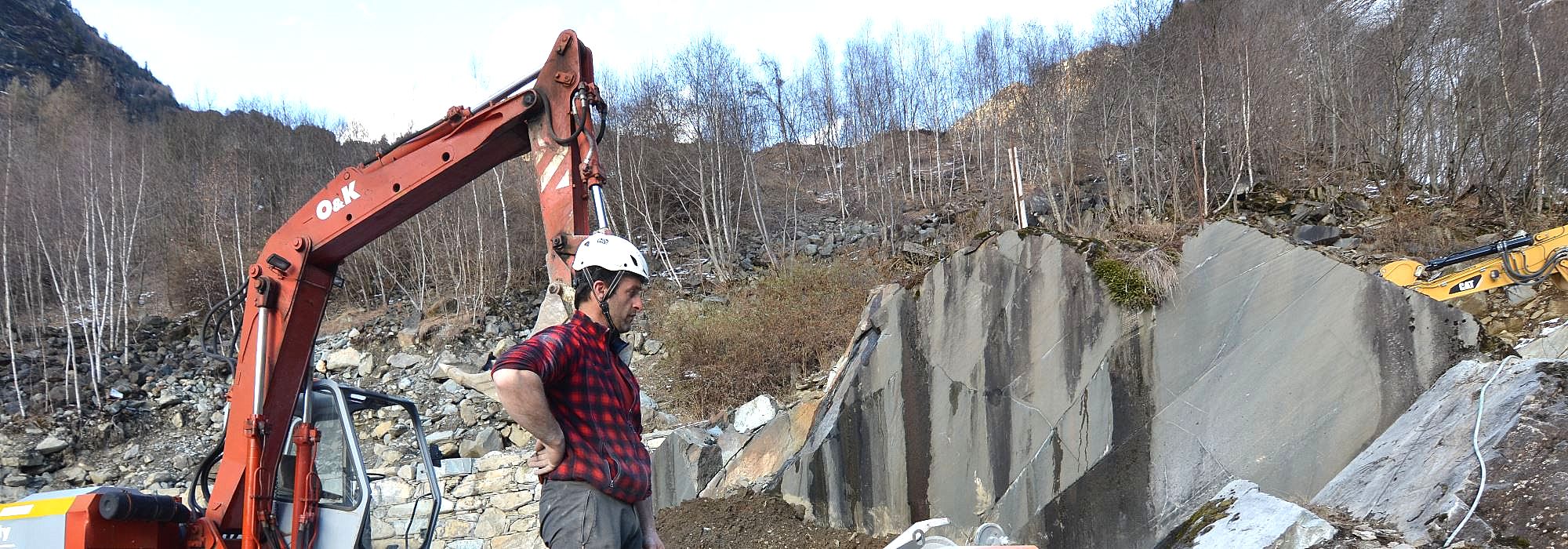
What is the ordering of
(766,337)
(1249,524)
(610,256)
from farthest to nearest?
(766,337) < (1249,524) < (610,256)

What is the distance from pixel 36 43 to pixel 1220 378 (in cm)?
4504

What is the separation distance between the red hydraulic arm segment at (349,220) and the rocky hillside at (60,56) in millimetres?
33593

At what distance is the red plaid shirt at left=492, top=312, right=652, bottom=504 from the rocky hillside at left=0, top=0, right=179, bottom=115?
3639cm

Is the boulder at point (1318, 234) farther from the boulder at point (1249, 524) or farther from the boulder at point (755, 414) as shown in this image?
the boulder at point (1249, 524)

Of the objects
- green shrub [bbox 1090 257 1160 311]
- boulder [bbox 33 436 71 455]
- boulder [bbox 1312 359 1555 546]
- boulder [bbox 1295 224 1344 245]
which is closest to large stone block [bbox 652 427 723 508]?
green shrub [bbox 1090 257 1160 311]

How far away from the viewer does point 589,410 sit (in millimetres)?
3021

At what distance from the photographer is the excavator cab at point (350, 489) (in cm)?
467

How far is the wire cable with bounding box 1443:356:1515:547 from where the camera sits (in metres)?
3.49

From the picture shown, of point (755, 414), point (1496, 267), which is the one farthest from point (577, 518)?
point (1496, 267)

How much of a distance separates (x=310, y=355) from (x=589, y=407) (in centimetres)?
285

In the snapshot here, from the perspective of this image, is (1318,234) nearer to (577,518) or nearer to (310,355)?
(577,518)

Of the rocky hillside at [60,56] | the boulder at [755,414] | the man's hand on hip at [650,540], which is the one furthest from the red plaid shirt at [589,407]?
the rocky hillside at [60,56]

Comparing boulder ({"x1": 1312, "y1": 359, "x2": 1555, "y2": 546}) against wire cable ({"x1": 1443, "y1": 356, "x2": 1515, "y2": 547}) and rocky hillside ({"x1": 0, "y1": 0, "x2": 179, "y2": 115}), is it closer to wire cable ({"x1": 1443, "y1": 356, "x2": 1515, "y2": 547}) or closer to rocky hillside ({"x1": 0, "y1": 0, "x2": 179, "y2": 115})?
wire cable ({"x1": 1443, "y1": 356, "x2": 1515, "y2": 547})

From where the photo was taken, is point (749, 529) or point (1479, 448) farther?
point (749, 529)
